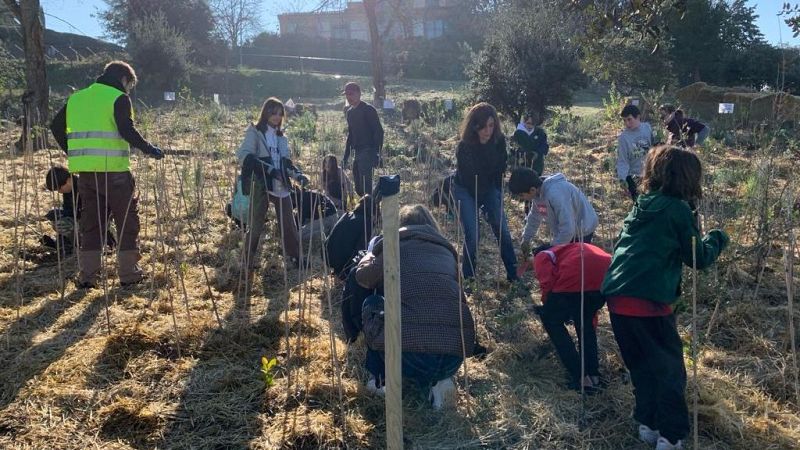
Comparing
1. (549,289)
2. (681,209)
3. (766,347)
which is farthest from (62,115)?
(766,347)

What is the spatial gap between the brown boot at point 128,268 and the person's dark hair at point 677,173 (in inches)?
118

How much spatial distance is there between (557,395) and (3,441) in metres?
2.13

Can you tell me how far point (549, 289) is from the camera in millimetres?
2676

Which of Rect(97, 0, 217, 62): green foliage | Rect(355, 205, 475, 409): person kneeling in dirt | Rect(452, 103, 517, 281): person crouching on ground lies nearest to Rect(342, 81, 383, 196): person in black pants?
Rect(452, 103, 517, 281): person crouching on ground

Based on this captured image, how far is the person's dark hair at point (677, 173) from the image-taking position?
2.17m

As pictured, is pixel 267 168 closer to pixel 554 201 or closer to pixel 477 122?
pixel 477 122

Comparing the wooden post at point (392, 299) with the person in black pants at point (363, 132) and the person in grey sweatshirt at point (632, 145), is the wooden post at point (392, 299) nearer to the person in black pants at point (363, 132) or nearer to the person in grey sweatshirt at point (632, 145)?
the person in grey sweatshirt at point (632, 145)

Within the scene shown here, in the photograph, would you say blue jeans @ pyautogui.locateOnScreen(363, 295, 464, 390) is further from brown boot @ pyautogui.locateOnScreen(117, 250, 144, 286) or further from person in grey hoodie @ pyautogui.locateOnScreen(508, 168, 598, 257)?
brown boot @ pyautogui.locateOnScreen(117, 250, 144, 286)

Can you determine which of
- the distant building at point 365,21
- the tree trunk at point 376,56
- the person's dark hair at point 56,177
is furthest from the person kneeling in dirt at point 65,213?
the distant building at point 365,21

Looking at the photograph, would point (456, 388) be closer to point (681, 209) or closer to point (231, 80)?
point (681, 209)

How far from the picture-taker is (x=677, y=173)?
217cm

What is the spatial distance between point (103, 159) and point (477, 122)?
2229 mm

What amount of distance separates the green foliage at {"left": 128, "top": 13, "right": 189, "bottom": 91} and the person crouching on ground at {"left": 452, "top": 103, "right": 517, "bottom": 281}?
52.9ft

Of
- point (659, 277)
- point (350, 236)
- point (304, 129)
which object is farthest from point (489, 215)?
point (304, 129)
